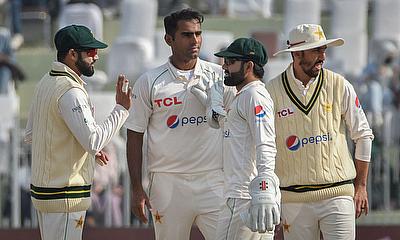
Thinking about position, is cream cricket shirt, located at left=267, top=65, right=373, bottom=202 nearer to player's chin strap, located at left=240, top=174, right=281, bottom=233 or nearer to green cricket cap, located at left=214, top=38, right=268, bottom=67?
green cricket cap, located at left=214, top=38, right=268, bottom=67

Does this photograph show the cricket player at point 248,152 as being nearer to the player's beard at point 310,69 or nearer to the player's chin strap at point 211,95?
the player's chin strap at point 211,95

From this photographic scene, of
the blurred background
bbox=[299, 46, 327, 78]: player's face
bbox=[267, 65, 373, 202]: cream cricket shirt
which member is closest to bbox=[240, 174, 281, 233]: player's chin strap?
bbox=[267, 65, 373, 202]: cream cricket shirt

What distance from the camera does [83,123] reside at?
8.87 metres

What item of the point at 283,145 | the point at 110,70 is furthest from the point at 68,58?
the point at 110,70

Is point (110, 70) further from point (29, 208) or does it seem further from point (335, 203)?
point (335, 203)

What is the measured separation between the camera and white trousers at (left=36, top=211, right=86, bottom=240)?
29.6 feet

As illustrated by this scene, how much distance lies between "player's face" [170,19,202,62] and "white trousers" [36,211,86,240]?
4.44ft

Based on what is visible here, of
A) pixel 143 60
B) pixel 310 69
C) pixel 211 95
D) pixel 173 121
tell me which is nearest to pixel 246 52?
pixel 211 95

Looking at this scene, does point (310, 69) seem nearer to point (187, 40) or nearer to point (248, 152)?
point (187, 40)

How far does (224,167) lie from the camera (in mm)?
9109

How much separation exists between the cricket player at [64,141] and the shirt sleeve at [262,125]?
797mm

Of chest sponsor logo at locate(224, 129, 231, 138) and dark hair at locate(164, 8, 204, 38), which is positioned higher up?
dark hair at locate(164, 8, 204, 38)

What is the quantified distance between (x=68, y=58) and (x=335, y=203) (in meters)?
1.95

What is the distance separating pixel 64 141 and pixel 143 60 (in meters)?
9.83
